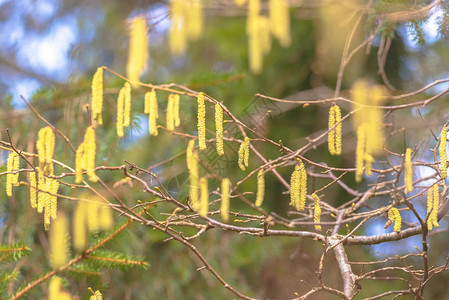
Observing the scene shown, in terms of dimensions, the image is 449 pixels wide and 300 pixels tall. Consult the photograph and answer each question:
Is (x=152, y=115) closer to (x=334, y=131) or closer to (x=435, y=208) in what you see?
(x=334, y=131)

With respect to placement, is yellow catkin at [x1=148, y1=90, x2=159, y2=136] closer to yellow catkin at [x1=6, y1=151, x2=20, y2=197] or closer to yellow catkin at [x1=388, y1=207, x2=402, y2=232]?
yellow catkin at [x1=6, y1=151, x2=20, y2=197]

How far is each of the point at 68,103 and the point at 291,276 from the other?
5.20 feet

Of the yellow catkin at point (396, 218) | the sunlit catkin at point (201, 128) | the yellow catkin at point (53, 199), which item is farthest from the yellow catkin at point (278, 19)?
the yellow catkin at point (53, 199)

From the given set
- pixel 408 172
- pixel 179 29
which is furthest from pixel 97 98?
pixel 408 172

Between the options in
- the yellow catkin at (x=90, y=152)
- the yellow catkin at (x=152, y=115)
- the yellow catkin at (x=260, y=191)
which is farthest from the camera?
the yellow catkin at (x=152, y=115)

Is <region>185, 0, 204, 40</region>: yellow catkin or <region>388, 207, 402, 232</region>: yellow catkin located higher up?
<region>185, 0, 204, 40</region>: yellow catkin

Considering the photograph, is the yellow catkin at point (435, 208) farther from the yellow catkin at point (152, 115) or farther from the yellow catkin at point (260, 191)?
the yellow catkin at point (152, 115)

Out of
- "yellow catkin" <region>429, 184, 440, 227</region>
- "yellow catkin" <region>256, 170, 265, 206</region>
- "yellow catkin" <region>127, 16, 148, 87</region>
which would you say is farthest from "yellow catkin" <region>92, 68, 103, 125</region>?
"yellow catkin" <region>429, 184, 440, 227</region>

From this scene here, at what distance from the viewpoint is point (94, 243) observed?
79.0 inches

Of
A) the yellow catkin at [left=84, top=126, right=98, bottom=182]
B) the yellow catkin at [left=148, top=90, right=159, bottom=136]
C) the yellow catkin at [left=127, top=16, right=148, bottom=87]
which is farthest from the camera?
the yellow catkin at [left=148, top=90, right=159, bottom=136]

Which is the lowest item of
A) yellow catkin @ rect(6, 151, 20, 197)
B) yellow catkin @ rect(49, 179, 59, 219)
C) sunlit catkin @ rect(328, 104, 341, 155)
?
yellow catkin @ rect(49, 179, 59, 219)

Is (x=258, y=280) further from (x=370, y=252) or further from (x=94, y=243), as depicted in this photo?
(x=94, y=243)

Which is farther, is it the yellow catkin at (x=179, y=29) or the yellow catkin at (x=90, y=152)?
the yellow catkin at (x=179, y=29)

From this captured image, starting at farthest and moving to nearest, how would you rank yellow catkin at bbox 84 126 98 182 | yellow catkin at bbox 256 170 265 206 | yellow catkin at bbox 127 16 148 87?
yellow catkin at bbox 256 170 265 206 → yellow catkin at bbox 127 16 148 87 → yellow catkin at bbox 84 126 98 182
